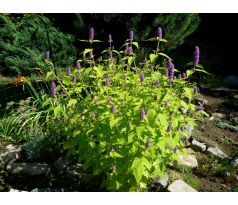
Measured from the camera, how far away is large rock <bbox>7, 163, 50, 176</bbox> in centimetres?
448

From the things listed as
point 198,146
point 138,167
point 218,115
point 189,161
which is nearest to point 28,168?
point 138,167

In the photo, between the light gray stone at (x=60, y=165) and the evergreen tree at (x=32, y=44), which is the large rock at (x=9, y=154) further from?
the evergreen tree at (x=32, y=44)

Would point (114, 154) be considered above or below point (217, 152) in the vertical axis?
above

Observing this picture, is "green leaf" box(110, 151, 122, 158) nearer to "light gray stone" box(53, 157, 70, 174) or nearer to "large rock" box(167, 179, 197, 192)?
"large rock" box(167, 179, 197, 192)

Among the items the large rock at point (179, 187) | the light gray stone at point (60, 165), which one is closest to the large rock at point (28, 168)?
the light gray stone at point (60, 165)

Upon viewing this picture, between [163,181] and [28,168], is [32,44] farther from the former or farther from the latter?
[163,181]

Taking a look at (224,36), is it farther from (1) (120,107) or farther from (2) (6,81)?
(1) (120,107)

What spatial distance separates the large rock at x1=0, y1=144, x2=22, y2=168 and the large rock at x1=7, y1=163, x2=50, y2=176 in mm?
125

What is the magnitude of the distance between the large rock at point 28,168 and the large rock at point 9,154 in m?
0.12

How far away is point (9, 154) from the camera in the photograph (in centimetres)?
473

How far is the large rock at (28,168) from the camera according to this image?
4477 mm

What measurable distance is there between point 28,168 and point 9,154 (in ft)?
1.26

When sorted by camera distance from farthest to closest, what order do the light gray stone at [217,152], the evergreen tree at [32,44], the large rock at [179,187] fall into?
the evergreen tree at [32,44] < the light gray stone at [217,152] < the large rock at [179,187]

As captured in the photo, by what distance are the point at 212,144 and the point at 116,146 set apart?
216 centimetres
